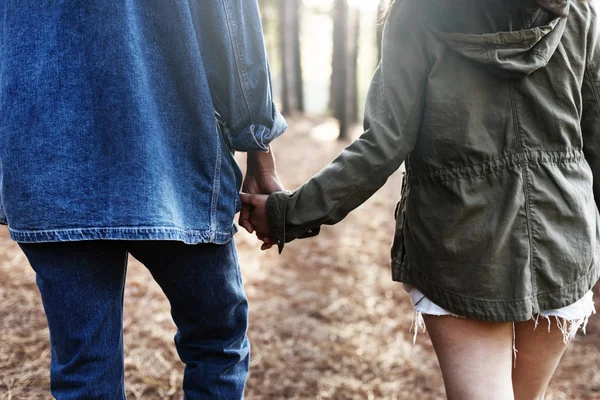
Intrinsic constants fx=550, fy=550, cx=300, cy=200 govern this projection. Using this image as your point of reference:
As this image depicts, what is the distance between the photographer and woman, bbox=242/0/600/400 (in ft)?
5.05

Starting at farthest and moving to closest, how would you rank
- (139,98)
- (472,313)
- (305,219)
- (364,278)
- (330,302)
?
1. (364,278)
2. (330,302)
3. (305,219)
4. (472,313)
5. (139,98)

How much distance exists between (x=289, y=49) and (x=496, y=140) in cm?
1484

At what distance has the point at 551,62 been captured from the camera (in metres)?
1.57

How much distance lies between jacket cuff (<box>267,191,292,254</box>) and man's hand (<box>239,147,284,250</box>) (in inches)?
3.3

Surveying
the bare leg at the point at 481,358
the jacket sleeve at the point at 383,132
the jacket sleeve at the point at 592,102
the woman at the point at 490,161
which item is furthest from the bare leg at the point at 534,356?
the jacket sleeve at the point at 383,132

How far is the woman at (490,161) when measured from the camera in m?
1.54

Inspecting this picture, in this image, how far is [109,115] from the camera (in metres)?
1.46

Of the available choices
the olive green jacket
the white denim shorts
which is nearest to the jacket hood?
the olive green jacket

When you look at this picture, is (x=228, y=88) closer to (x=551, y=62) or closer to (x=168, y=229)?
(x=168, y=229)

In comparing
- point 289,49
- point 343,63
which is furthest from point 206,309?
point 289,49

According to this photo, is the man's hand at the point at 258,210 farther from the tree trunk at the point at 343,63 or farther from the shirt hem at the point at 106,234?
the tree trunk at the point at 343,63

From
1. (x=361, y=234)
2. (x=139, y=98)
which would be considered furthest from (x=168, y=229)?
(x=361, y=234)

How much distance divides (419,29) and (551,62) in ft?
1.27

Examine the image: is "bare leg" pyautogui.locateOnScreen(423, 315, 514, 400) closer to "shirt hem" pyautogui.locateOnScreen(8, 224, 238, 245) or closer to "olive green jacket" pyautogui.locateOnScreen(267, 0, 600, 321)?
"olive green jacket" pyautogui.locateOnScreen(267, 0, 600, 321)
